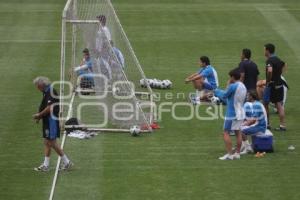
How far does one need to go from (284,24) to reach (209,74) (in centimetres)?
1254

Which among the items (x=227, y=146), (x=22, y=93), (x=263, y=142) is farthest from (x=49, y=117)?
(x=22, y=93)

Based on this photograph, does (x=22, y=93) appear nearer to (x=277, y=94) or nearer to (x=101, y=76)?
(x=101, y=76)

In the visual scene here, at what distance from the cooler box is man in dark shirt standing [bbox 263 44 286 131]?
6.85 feet

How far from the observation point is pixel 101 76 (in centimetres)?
2188

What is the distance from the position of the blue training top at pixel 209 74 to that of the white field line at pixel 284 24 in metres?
7.08

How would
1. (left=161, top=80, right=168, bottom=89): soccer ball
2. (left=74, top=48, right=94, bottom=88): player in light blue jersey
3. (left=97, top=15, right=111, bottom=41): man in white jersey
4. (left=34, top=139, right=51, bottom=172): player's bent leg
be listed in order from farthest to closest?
(left=161, top=80, right=168, bottom=89): soccer ball < (left=74, top=48, right=94, bottom=88): player in light blue jersey < (left=97, top=15, right=111, bottom=41): man in white jersey < (left=34, top=139, right=51, bottom=172): player's bent leg

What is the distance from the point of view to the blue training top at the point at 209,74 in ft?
77.3

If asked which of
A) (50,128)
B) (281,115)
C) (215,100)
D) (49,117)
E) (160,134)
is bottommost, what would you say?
(160,134)

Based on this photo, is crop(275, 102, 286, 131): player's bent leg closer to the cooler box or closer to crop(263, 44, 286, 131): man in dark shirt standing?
crop(263, 44, 286, 131): man in dark shirt standing

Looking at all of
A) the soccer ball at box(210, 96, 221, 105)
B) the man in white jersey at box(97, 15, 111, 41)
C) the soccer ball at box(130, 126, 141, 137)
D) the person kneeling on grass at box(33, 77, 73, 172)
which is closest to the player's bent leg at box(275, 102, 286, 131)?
the soccer ball at box(210, 96, 221, 105)

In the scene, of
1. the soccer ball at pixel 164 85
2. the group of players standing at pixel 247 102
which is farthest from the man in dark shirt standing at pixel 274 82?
the soccer ball at pixel 164 85

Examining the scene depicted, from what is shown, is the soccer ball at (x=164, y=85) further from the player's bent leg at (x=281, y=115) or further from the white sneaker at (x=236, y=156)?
the white sneaker at (x=236, y=156)

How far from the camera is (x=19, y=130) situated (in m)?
21.2

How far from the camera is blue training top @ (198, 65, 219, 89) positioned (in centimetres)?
2356
